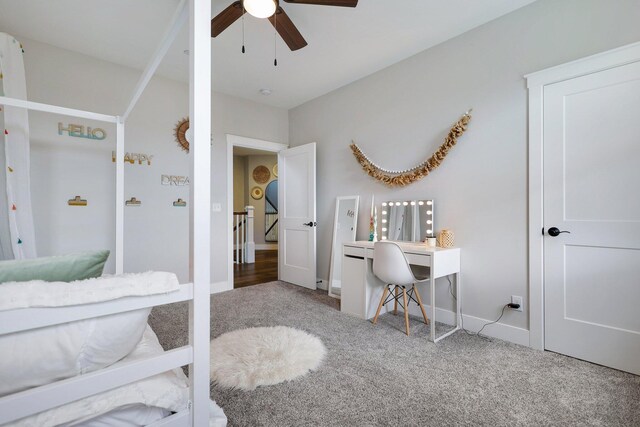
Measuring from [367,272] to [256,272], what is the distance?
2706 mm

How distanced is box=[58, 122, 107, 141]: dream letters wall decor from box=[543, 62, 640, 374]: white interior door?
3957mm

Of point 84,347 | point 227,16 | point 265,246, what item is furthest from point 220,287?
point 265,246

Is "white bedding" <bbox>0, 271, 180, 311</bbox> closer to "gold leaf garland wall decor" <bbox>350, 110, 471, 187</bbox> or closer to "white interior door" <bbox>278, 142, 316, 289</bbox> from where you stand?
"gold leaf garland wall decor" <bbox>350, 110, 471, 187</bbox>

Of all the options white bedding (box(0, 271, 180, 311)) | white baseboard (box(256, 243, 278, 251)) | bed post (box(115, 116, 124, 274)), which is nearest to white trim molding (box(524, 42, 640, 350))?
white bedding (box(0, 271, 180, 311))

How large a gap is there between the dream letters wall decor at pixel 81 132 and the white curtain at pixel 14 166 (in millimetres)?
843

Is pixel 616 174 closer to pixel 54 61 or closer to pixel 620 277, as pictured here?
pixel 620 277

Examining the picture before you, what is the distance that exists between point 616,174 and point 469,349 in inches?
59.5

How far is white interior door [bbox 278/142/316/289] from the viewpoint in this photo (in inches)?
156

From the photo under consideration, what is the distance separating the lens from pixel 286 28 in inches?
85.1

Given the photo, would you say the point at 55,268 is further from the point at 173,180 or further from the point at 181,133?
the point at 181,133

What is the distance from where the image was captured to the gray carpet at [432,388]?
1478mm

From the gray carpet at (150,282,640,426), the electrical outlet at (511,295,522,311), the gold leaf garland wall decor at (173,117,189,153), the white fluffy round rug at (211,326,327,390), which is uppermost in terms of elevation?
the gold leaf garland wall decor at (173,117,189,153)

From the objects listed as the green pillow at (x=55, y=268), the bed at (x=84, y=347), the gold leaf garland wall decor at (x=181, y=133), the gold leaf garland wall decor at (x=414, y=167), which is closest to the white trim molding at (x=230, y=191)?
the gold leaf garland wall decor at (x=181, y=133)

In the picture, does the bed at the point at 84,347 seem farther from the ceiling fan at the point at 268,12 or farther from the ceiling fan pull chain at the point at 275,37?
the ceiling fan pull chain at the point at 275,37
